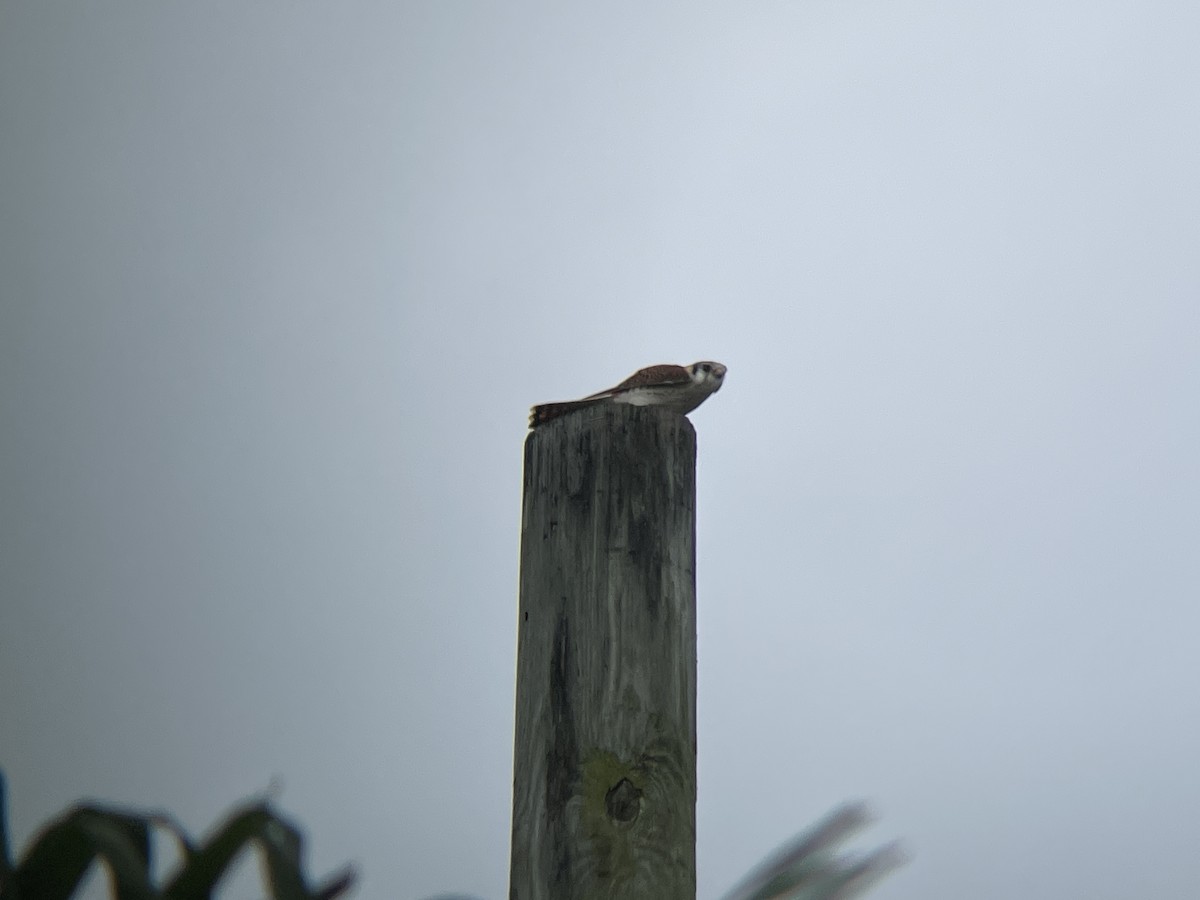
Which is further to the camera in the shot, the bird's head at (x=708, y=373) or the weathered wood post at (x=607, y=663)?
the bird's head at (x=708, y=373)

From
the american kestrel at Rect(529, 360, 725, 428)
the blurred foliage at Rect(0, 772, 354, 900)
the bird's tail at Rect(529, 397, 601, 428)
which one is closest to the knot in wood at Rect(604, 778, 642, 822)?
the bird's tail at Rect(529, 397, 601, 428)

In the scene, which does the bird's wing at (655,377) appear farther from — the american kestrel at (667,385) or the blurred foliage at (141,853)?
the blurred foliage at (141,853)

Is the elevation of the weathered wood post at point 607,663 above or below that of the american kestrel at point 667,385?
below

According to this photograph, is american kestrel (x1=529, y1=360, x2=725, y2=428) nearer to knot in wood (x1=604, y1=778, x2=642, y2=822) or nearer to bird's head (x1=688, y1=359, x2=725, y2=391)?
bird's head (x1=688, y1=359, x2=725, y2=391)

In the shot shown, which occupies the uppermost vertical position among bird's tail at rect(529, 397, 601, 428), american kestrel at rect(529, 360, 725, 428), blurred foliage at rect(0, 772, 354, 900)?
american kestrel at rect(529, 360, 725, 428)

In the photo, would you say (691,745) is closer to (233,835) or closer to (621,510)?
(621,510)

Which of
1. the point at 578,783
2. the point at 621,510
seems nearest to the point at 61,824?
the point at 578,783

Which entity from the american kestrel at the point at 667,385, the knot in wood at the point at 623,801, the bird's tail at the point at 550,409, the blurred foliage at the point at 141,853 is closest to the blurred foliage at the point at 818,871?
the blurred foliage at the point at 141,853

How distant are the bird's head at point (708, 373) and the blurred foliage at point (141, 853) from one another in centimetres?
313

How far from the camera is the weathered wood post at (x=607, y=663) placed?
220cm

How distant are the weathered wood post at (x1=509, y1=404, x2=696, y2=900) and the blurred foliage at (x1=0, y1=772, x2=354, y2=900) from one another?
4.56ft

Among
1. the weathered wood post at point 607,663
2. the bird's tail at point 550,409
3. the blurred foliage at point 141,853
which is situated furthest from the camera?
the bird's tail at point 550,409

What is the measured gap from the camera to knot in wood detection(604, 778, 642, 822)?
2.20m

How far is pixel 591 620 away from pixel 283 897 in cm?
154
